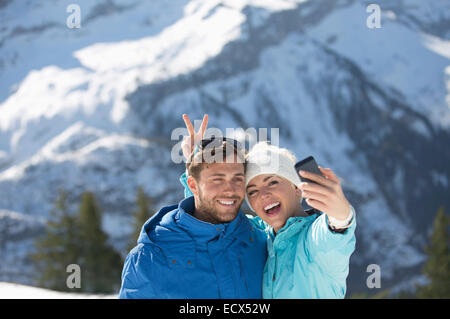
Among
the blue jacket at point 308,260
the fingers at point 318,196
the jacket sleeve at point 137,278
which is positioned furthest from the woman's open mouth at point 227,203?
the fingers at point 318,196

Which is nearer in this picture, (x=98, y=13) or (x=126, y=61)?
(x=126, y=61)

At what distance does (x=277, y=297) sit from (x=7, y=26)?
215131 millimetres

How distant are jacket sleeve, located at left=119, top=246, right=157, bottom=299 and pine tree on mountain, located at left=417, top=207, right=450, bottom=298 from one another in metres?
37.2

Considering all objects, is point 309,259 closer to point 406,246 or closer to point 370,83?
point 406,246

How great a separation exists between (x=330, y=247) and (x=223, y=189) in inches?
41.6

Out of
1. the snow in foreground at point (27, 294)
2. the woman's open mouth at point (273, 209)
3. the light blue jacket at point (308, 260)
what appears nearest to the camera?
the light blue jacket at point (308, 260)

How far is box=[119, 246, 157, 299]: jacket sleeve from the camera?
388 cm

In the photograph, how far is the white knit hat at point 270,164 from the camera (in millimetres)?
3992

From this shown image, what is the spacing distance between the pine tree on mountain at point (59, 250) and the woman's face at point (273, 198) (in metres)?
36.9

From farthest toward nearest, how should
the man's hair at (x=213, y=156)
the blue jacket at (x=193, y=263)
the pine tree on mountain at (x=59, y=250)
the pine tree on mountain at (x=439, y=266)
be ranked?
1. the pine tree on mountain at (x=59, y=250)
2. the pine tree on mountain at (x=439, y=266)
3. the man's hair at (x=213, y=156)
4. the blue jacket at (x=193, y=263)

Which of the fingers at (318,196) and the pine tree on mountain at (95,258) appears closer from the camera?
the fingers at (318,196)

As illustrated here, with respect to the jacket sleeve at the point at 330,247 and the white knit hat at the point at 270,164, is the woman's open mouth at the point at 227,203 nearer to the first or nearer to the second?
the white knit hat at the point at 270,164

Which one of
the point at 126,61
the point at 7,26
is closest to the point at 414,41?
the point at 126,61

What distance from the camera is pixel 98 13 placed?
18925cm
